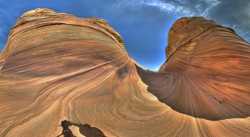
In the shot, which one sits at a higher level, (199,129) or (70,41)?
(70,41)

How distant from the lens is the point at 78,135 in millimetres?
2307

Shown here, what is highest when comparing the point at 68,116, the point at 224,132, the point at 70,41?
the point at 70,41

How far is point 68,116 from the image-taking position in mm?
2445

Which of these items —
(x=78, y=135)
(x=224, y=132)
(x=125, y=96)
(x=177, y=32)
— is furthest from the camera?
(x=177, y=32)

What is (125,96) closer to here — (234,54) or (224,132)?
(224,132)

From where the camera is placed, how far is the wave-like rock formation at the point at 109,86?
97.8 inches

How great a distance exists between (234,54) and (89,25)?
1343 mm

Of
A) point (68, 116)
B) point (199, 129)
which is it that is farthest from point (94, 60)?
point (199, 129)

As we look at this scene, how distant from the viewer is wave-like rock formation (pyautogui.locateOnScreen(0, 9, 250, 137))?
8.15 feet

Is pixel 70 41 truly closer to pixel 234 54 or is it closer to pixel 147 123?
pixel 147 123

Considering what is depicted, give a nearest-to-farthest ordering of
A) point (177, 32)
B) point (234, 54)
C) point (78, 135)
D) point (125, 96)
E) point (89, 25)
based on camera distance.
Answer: point (78, 135)
point (125, 96)
point (234, 54)
point (89, 25)
point (177, 32)

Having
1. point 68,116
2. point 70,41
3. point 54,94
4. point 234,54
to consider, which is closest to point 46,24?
point 70,41

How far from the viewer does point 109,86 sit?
2881mm

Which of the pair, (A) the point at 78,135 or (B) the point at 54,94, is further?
(B) the point at 54,94
